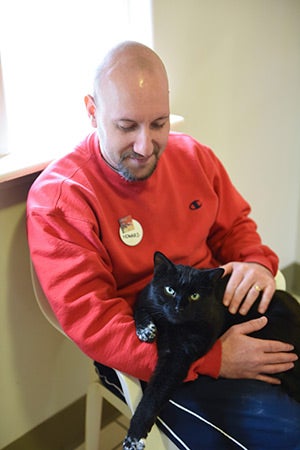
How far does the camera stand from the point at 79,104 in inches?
63.4

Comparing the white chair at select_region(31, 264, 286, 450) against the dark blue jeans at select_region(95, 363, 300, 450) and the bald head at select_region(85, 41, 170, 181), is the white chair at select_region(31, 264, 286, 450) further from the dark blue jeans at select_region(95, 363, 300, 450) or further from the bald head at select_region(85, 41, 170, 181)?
the bald head at select_region(85, 41, 170, 181)

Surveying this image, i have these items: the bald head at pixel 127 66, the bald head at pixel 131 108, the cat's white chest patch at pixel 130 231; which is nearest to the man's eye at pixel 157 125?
the bald head at pixel 131 108

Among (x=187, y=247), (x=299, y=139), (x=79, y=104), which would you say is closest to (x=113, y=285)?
(x=187, y=247)

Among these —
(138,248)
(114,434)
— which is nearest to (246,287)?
(138,248)

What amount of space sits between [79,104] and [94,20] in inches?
10.5

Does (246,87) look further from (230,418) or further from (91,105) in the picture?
(230,418)

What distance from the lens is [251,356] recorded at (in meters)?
1.19

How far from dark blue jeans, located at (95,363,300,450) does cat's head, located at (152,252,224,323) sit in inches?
7.1

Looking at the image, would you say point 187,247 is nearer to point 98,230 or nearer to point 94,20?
point 98,230

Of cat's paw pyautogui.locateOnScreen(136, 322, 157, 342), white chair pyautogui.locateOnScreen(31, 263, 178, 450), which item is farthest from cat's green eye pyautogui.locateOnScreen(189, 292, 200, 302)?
white chair pyautogui.locateOnScreen(31, 263, 178, 450)

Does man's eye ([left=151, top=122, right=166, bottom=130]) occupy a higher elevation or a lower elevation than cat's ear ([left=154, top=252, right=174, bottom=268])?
higher

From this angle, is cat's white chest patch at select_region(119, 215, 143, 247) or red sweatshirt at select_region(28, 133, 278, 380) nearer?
red sweatshirt at select_region(28, 133, 278, 380)

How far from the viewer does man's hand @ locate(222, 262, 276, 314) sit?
1308mm

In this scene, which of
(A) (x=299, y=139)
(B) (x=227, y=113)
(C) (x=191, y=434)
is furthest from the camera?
(A) (x=299, y=139)
